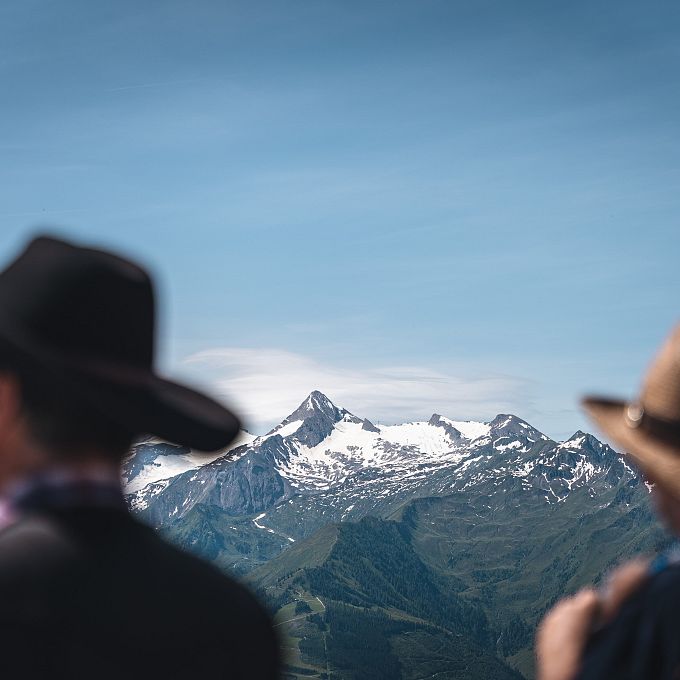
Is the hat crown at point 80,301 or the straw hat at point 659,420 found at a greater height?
the hat crown at point 80,301

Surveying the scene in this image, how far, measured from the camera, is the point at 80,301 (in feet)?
12.2

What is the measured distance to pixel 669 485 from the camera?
13.3 feet

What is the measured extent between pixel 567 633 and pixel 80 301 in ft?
7.21

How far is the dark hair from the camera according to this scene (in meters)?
3.59

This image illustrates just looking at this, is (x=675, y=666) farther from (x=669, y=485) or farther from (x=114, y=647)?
(x=114, y=647)

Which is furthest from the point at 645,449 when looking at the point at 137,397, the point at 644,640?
the point at 137,397

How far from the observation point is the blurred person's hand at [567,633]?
396cm

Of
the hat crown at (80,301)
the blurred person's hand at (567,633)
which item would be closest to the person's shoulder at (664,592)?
the blurred person's hand at (567,633)

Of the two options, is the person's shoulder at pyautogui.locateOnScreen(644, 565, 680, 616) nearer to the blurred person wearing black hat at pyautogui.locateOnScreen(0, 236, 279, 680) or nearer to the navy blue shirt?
the navy blue shirt

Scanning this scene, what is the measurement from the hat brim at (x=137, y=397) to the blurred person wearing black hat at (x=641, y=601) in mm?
1480

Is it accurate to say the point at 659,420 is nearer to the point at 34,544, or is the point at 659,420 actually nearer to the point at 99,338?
the point at 99,338

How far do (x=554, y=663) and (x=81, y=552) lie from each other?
182 centimetres

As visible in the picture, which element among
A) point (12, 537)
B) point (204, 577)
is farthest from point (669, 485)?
point (12, 537)

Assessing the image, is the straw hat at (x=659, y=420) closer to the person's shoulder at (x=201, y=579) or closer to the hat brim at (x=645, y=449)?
the hat brim at (x=645, y=449)
